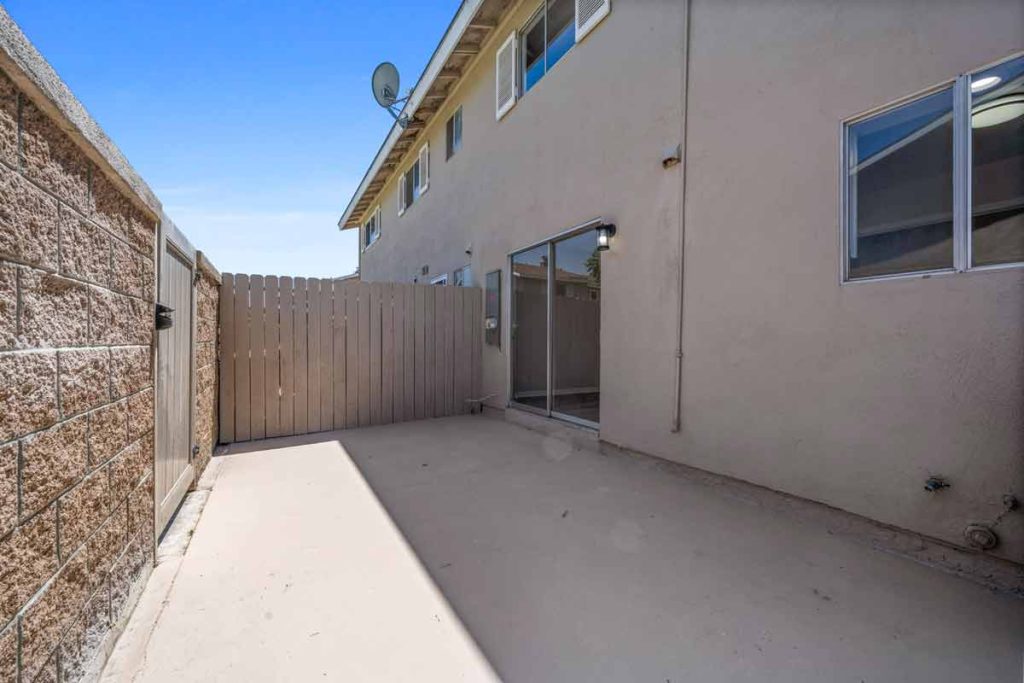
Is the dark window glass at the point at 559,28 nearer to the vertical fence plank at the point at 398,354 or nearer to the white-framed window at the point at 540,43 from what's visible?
the white-framed window at the point at 540,43

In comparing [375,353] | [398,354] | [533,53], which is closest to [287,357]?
[375,353]

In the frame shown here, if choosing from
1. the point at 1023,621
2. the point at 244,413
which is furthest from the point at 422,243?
the point at 1023,621

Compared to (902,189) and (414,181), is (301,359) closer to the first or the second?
(902,189)

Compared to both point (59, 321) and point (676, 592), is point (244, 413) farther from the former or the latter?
point (676, 592)

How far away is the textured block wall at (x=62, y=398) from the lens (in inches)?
37.2

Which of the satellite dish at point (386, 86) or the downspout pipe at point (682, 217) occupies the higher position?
the satellite dish at point (386, 86)

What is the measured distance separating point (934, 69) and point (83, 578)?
4077mm

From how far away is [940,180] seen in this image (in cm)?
212

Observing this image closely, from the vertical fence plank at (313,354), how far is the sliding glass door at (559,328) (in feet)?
7.90

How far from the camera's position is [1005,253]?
188 cm

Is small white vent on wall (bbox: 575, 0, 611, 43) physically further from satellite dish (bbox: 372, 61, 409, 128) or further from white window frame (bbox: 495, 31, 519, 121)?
satellite dish (bbox: 372, 61, 409, 128)

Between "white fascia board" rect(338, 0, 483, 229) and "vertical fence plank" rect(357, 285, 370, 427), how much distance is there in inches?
153

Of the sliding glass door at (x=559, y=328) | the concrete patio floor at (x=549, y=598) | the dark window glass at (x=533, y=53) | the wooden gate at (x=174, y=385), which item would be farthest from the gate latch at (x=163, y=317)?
the dark window glass at (x=533, y=53)

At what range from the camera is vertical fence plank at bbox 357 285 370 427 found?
17.4 ft
